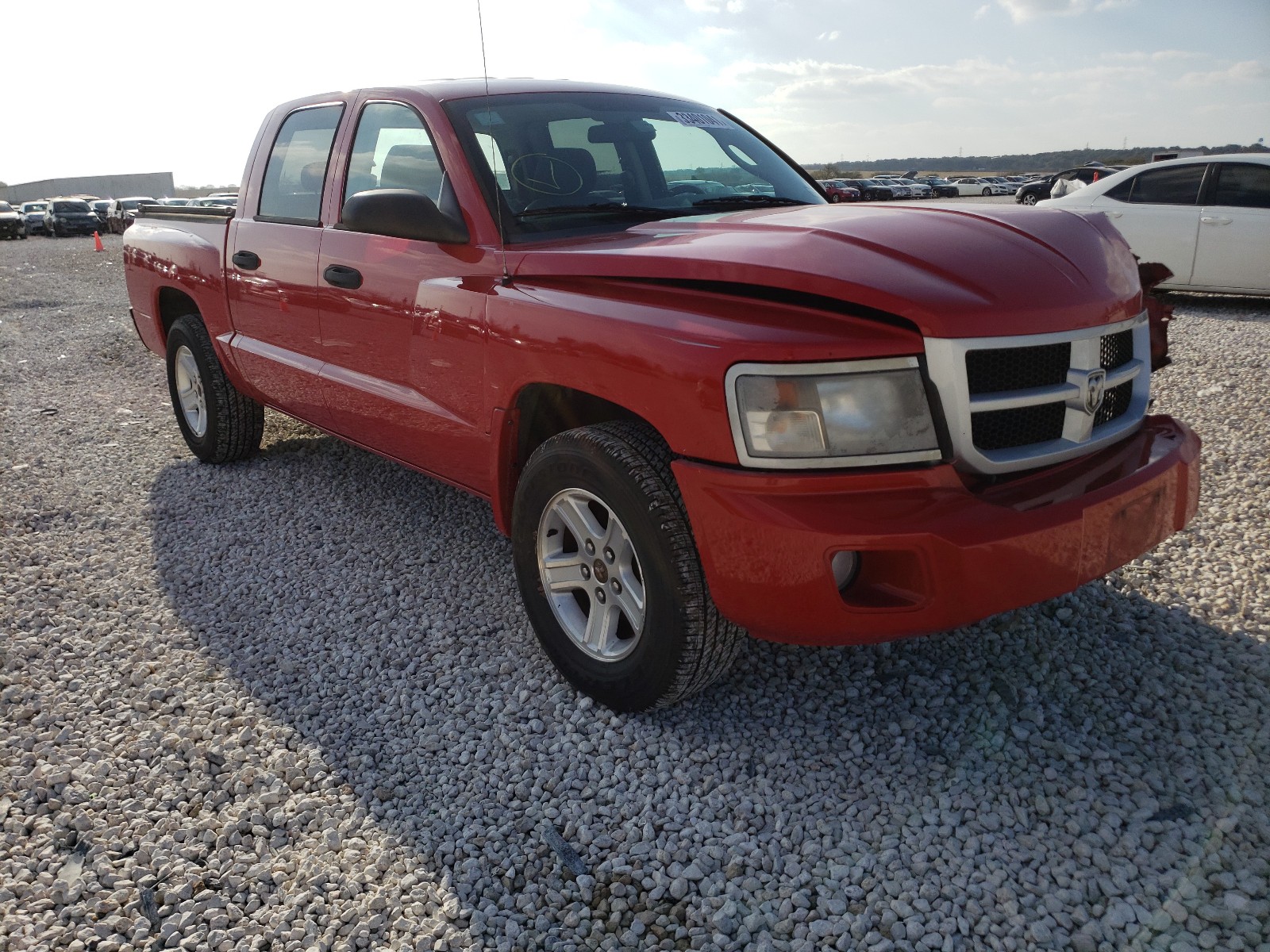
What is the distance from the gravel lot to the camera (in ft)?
6.95

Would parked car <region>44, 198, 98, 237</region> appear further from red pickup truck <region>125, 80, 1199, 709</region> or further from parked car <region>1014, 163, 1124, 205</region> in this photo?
red pickup truck <region>125, 80, 1199, 709</region>

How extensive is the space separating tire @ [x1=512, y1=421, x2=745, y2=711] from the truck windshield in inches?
34.0

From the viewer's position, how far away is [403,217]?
2.98 m

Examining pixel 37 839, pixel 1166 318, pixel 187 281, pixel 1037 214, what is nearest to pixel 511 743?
pixel 37 839

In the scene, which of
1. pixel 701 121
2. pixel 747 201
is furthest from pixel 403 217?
pixel 701 121

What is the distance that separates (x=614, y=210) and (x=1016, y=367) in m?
1.49

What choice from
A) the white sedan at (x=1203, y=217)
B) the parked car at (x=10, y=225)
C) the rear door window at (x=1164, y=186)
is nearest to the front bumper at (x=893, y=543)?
the white sedan at (x=1203, y=217)

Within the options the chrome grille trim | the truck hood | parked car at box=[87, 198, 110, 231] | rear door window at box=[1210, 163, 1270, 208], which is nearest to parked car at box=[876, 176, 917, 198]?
the truck hood

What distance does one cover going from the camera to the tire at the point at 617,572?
2.46m

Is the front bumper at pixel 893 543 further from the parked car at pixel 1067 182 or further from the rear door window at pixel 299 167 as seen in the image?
the parked car at pixel 1067 182

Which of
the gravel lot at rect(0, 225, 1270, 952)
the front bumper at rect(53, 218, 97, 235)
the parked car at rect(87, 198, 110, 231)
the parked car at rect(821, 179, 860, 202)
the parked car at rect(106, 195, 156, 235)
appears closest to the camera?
the gravel lot at rect(0, 225, 1270, 952)

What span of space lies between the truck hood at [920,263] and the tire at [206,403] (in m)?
2.97

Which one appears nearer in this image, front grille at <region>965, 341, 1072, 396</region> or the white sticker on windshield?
front grille at <region>965, 341, 1072, 396</region>

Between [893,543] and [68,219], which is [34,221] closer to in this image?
[68,219]
